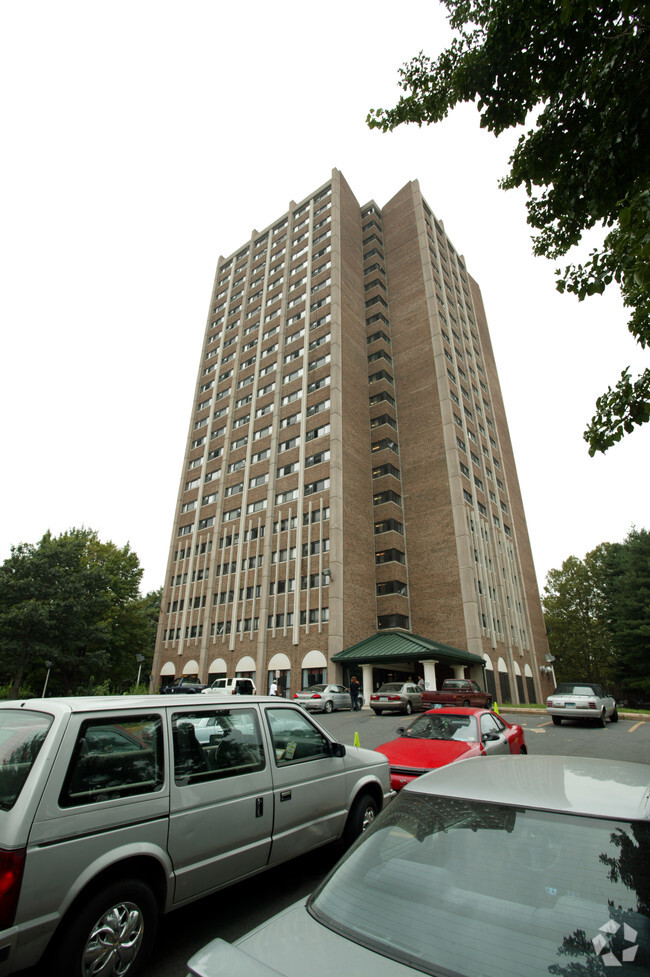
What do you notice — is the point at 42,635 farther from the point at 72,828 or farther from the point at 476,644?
the point at 72,828

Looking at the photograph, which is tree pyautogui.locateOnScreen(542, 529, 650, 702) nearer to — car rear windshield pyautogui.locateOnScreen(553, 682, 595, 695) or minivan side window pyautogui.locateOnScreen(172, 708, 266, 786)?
car rear windshield pyautogui.locateOnScreen(553, 682, 595, 695)

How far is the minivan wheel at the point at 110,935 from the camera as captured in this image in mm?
2766

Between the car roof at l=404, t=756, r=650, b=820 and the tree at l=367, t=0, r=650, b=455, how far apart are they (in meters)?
4.67

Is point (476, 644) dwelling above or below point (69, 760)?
above

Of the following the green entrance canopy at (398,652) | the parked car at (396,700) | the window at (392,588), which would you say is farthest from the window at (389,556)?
the parked car at (396,700)

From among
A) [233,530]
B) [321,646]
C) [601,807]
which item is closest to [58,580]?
[233,530]

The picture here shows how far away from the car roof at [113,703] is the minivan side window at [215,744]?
8 centimetres

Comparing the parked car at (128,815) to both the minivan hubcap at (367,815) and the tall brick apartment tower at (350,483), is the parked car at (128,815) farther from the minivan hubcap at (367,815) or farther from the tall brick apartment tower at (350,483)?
the tall brick apartment tower at (350,483)

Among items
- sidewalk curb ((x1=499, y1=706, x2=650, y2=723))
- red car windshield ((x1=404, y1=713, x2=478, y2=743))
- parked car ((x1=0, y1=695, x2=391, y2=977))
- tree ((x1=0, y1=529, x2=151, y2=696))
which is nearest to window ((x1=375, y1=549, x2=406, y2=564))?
sidewalk curb ((x1=499, y1=706, x2=650, y2=723))

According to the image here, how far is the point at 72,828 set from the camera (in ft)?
9.66

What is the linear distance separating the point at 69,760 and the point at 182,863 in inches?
47.7

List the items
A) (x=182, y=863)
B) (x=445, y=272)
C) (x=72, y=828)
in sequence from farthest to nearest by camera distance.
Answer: (x=445, y=272), (x=182, y=863), (x=72, y=828)

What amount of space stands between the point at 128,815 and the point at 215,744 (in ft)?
3.02

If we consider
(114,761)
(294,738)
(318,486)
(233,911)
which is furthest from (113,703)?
(318,486)
